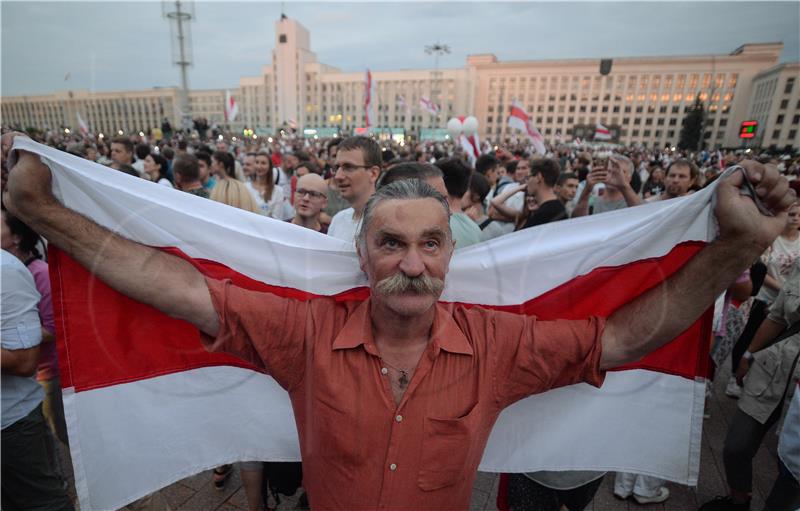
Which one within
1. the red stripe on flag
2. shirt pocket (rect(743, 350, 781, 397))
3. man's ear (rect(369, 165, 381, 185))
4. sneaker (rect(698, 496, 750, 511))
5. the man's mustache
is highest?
man's ear (rect(369, 165, 381, 185))

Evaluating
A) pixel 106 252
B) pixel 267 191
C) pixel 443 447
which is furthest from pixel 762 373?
pixel 267 191

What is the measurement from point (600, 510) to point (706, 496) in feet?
2.89

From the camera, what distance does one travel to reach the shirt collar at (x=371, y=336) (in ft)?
4.77

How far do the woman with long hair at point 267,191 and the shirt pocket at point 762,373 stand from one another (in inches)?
192

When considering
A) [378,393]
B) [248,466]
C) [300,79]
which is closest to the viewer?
[378,393]

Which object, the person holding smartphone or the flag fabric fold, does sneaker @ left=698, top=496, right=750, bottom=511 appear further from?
the person holding smartphone

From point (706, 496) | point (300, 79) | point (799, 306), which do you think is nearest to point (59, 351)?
point (799, 306)

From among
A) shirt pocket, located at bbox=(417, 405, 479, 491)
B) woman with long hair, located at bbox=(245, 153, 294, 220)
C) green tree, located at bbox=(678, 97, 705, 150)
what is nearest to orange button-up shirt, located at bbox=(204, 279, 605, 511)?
shirt pocket, located at bbox=(417, 405, 479, 491)

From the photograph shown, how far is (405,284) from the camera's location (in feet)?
4.59

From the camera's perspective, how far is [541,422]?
191 centimetres

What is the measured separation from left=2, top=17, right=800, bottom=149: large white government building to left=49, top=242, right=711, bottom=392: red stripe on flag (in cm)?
7823

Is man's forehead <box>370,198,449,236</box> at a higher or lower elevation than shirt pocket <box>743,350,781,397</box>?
higher

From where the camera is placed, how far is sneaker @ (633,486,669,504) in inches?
120

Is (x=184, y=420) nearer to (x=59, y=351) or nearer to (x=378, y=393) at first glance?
(x=59, y=351)
